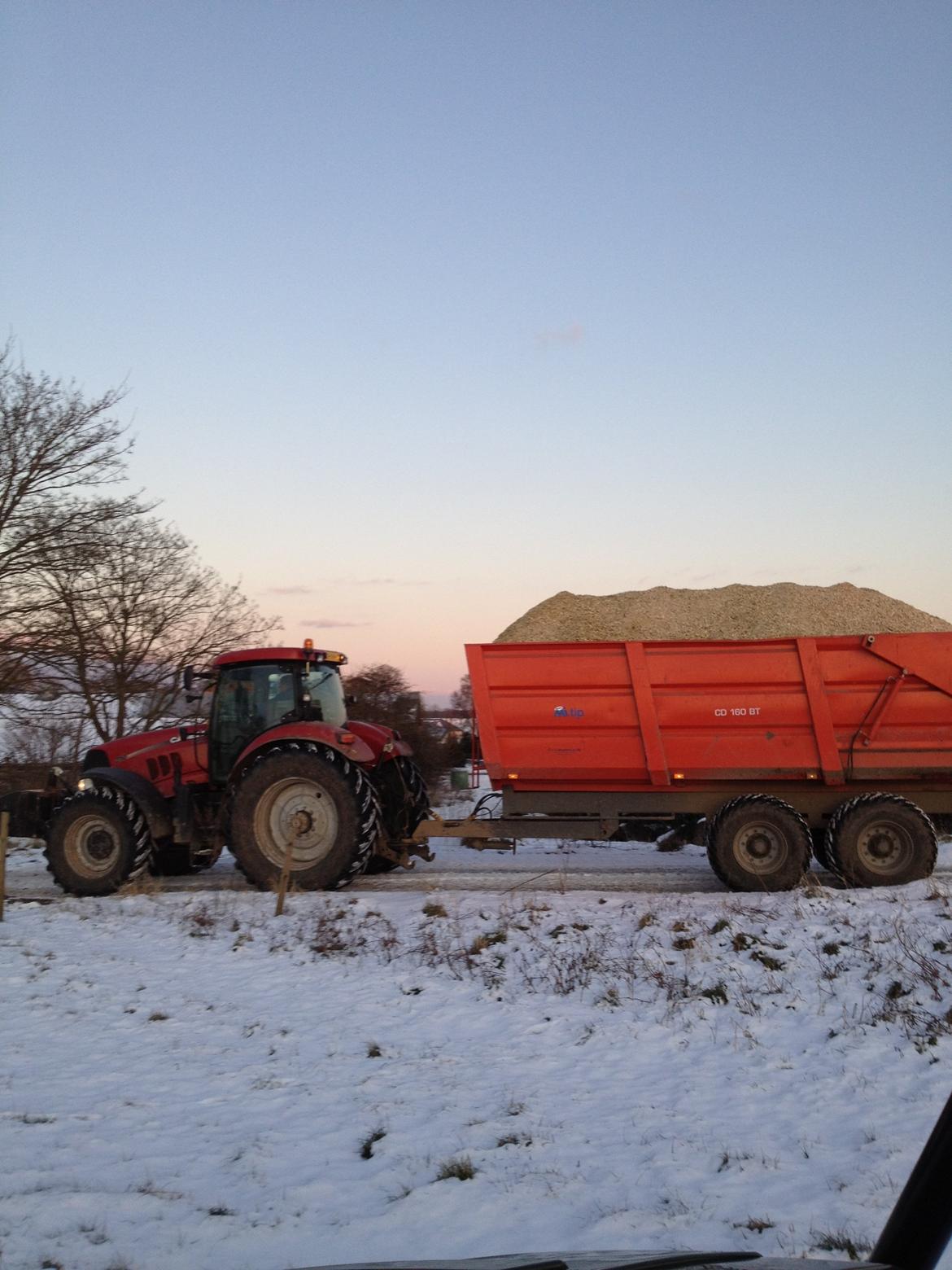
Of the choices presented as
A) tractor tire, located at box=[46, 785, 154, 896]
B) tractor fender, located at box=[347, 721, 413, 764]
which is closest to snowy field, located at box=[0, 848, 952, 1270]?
tractor tire, located at box=[46, 785, 154, 896]

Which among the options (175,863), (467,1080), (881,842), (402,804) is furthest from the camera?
(175,863)

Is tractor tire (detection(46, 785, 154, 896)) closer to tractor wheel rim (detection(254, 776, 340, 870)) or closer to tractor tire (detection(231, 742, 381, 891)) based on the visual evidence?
tractor tire (detection(231, 742, 381, 891))

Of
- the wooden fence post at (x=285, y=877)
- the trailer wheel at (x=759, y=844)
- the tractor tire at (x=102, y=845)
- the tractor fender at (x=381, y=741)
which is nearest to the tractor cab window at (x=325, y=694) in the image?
the tractor fender at (x=381, y=741)

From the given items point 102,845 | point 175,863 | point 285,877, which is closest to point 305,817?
point 285,877

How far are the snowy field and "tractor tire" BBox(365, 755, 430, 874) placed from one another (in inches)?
89.6

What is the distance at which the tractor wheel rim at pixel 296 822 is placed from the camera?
935cm

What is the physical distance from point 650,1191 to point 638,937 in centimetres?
350

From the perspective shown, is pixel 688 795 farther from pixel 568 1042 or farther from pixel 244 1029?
pixel 244 1029

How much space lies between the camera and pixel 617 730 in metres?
9.25

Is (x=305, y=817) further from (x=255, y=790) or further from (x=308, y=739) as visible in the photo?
(x=308, y=739)

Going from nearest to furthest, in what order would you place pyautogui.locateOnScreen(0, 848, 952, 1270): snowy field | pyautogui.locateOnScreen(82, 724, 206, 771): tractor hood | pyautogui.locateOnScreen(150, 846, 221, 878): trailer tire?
1. pyautogui.locateOnScreen(0, 848, 952, 1270): snowy field
2. pyautogui.locateOnScreen(82, 724, 206, 771): tractor hood
3. pyautogui.locateOnScreen(150, 846, 221, 878): trailer tire

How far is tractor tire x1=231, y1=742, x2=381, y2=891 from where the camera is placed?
30.1ft

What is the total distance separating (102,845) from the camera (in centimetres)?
985

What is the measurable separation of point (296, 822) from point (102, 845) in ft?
6.69
